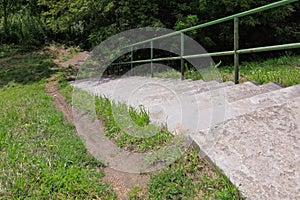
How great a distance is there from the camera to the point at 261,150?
1861 millimetres

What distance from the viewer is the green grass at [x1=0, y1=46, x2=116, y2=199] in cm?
209

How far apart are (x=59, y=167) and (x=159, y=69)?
4.70 m

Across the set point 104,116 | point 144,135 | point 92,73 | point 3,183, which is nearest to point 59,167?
point 3,183

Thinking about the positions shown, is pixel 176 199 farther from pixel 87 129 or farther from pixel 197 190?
pixel 87 129

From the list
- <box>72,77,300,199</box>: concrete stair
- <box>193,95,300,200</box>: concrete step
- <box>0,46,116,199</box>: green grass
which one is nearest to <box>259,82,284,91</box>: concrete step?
<box>72,77,300,199</box>: concrete stair

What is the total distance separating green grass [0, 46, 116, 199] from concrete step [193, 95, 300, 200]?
0.87 m

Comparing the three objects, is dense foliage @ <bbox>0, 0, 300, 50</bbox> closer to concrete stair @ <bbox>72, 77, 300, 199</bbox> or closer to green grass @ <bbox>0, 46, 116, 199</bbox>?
green grass @ <bbox>0, 46, 116, 199</bbox>

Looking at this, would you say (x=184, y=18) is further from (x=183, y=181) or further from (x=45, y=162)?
(x=183, y=181)

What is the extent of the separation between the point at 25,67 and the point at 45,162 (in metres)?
10.3

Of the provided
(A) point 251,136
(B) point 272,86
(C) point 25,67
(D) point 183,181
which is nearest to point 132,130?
(D) point 183,181

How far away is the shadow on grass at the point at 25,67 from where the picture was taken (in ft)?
33.2

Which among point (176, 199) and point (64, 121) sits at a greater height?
point (176, 199)

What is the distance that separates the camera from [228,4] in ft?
31.1

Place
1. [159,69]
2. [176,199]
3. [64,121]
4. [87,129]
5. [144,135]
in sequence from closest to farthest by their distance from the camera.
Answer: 1. [176,199]
2. [144,135]
3. [87,129]
4. [64,121]
5. [159,69]
